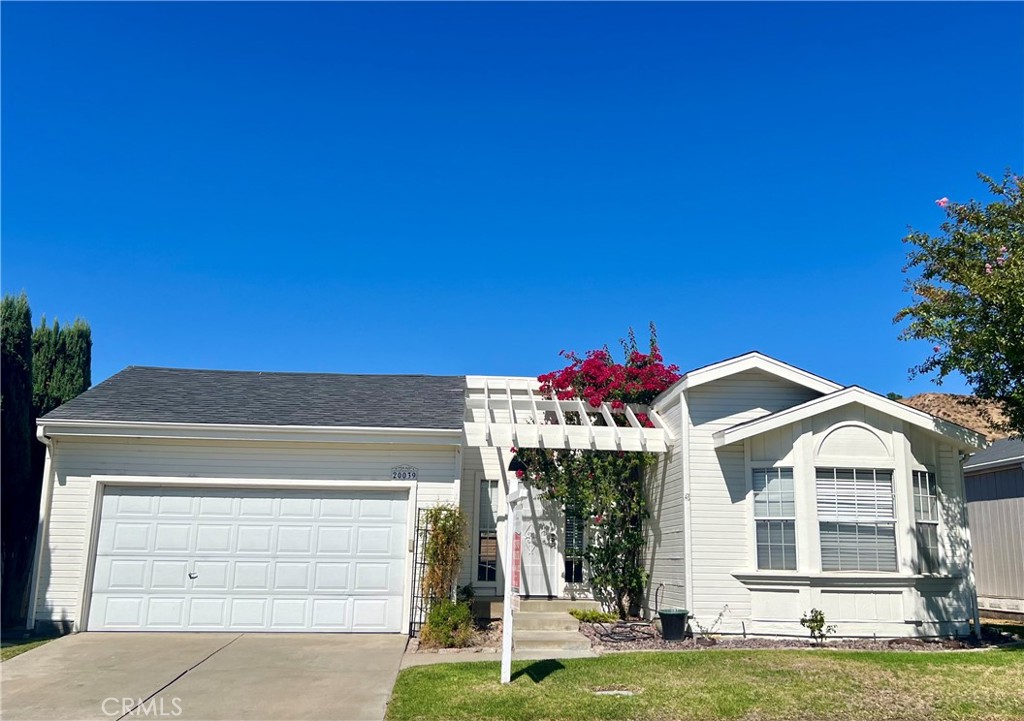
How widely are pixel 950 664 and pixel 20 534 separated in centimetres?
1507

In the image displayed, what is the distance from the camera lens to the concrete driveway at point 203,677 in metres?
7.93

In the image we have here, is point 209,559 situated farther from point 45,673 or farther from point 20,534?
point 20,534

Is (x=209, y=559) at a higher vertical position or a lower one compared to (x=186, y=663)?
higher

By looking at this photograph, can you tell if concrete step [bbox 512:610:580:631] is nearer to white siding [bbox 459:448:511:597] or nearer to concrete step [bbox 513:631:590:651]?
concrete step [bbox 513:631:590:651]

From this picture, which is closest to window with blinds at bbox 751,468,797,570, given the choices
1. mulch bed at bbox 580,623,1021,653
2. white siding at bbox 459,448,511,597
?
mulch bed at bbox 580,623,1021,653

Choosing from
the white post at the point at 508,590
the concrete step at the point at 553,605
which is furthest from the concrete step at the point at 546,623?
the white post at the point at 508,590

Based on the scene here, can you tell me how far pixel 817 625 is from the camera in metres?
11.8

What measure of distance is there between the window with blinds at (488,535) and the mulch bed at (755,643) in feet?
10.1

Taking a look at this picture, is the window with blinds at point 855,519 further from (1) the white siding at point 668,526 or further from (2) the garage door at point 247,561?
(2) the garage door at point 247,561

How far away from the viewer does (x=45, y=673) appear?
9.43 m

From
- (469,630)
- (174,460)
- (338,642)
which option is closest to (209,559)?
(174,460)

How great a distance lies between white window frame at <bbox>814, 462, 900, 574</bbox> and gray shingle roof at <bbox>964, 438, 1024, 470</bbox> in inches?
222

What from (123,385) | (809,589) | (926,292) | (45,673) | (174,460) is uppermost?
(926,292)

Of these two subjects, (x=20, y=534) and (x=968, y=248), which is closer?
(x=968, y=248)
